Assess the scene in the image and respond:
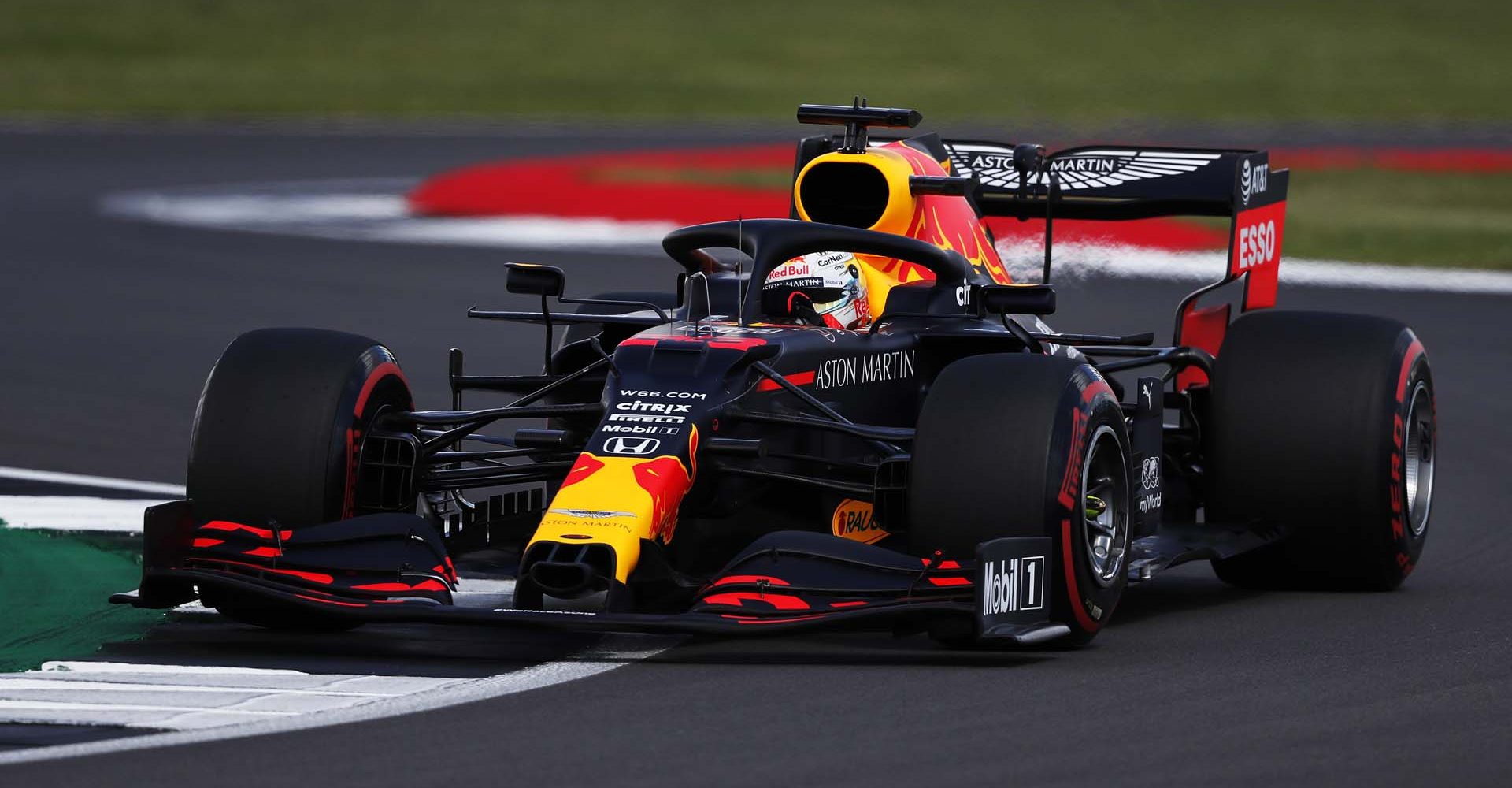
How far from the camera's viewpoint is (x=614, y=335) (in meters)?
9.96

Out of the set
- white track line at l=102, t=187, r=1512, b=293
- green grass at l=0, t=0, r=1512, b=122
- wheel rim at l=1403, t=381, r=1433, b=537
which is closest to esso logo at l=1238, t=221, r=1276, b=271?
wheel rim at l=1403, t=381, r=1433, b=537

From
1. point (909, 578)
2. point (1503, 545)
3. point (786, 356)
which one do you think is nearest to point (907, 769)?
point (909, 578)

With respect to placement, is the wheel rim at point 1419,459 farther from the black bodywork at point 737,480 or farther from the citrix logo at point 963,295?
the citrix logo at point 963,295

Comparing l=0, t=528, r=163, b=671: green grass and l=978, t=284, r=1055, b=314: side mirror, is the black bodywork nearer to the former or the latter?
l=978, t=284, r=1055, b=314: side mirror

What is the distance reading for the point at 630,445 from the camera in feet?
26.5

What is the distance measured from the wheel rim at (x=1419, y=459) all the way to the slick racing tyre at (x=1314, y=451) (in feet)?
1.04

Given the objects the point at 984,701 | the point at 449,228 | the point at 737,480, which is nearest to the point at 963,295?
the point at 737,480

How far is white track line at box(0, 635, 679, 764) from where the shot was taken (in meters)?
6.55

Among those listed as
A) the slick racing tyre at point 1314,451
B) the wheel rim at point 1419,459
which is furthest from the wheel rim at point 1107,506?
the wheel rim at point 1419,459

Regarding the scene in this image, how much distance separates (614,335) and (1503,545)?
3940 mm

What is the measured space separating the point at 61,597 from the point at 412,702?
236 cm

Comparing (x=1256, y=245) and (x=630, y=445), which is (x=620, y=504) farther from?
(x=1256, y=245)

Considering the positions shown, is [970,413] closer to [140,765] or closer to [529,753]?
[529,753]

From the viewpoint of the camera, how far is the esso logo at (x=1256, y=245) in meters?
10.9
